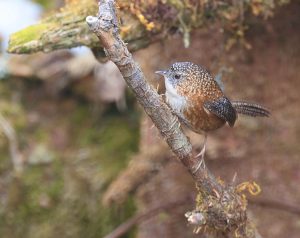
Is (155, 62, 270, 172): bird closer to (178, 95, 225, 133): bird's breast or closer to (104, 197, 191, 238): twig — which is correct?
(178, 95, 225, 133): bird's breast

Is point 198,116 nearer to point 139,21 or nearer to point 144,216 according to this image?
point 139,21

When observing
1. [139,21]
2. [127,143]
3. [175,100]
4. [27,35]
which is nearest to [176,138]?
[175,100]

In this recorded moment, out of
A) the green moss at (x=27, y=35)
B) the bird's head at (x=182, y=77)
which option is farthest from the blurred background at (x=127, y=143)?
the green moss at (x=27, y=35)

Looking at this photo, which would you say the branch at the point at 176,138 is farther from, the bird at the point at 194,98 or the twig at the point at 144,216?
the twig at the point at 144,216

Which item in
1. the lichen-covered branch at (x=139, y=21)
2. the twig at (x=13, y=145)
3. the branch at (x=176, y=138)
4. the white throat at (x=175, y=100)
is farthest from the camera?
the twig at (x=13, y=145)

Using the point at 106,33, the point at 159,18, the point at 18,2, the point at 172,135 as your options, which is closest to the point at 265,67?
the point at 159,18
